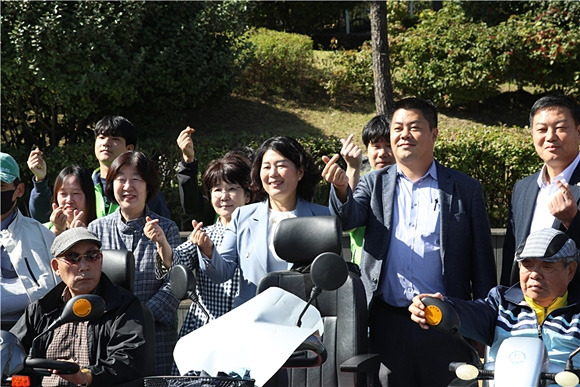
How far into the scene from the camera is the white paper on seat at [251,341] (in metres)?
3.28

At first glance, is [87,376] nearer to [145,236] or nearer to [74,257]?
[74,257]

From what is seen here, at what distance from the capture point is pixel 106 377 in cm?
417

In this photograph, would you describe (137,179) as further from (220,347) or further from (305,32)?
(305,32)

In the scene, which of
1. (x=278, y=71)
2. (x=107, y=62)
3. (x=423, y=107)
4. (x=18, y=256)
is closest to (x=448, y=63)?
(x=278, y=71)

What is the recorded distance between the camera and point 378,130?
5789mm

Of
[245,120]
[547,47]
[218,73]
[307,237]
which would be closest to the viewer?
[307,237]

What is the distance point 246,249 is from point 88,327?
1.06 metres

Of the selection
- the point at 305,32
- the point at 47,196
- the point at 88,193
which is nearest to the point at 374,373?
the point at 88,193

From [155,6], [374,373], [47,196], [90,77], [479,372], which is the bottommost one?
[374,373]

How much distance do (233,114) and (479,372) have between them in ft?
41.6

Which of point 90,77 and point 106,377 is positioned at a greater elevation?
point 90,77

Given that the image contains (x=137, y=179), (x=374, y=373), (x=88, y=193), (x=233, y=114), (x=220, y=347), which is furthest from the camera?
(x=233, y=114)

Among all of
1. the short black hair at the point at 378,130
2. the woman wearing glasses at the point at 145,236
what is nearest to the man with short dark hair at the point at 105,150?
the woman wearing glasses at the point at 145,236

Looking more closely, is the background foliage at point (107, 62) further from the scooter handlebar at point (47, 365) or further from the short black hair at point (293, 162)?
the scooter handlebar at point (47, 365)
